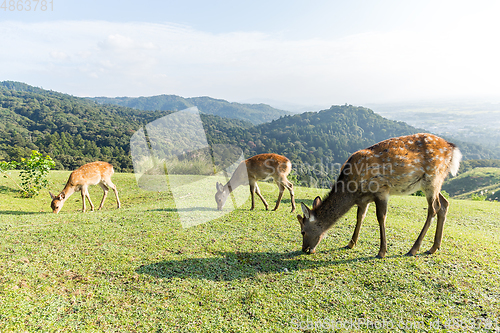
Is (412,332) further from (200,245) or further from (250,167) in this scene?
(250,167)

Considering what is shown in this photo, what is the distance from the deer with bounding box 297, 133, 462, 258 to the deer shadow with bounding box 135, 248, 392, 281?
21.2 inches

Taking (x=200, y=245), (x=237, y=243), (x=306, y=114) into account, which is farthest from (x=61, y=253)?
(x=306, y=114)

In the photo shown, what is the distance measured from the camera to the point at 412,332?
3877mm

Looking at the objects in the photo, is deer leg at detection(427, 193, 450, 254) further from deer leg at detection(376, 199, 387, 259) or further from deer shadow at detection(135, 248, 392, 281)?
deer shadow at detection(135, 248, 392, 281)

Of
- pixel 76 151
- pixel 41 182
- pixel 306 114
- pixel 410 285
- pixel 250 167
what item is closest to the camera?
pixel 410 285

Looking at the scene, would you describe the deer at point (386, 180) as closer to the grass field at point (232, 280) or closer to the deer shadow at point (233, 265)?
the deer shadow at point (233, 265)

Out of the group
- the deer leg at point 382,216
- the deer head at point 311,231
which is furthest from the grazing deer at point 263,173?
the deer leg at point 382,216

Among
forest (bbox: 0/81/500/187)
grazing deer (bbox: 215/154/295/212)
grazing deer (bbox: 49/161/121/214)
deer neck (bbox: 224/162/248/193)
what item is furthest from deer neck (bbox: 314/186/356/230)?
forest (bbox: 0/81/500/187)

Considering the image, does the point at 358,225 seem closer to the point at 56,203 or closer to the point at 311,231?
the point at 311,231

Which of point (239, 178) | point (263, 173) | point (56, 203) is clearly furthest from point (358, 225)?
point (56, 203)

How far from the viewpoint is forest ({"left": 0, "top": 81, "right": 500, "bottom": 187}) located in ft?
198

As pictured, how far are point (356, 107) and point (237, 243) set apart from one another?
596 ft

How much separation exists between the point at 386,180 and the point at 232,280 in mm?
3952

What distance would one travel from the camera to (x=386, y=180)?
5.73m
